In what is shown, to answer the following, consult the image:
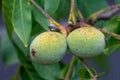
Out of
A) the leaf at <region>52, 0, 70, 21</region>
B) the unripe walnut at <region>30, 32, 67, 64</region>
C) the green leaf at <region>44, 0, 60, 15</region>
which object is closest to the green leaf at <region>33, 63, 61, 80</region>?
the leaf at <region>52, 0, 70, 21</region>

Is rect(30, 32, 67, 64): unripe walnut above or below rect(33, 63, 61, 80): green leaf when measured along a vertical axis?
above

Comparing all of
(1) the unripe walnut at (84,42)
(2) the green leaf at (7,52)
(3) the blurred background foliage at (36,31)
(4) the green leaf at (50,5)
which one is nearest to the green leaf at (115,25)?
(3) the blurred background foliage at (36,31)

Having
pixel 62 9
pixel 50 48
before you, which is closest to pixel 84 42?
pixel 50 48

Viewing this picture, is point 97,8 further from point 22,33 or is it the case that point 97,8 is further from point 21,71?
point 22,33

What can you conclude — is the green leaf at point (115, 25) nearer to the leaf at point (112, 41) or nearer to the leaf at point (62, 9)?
the leaf at point (112, 41)

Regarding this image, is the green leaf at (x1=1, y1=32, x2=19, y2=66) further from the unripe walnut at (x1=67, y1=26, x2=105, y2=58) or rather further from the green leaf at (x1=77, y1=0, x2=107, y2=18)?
the unripe walnut at (x1=67, y1=26, x2=105, y2=58)

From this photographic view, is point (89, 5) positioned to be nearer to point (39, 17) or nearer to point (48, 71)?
point (48, 71)
